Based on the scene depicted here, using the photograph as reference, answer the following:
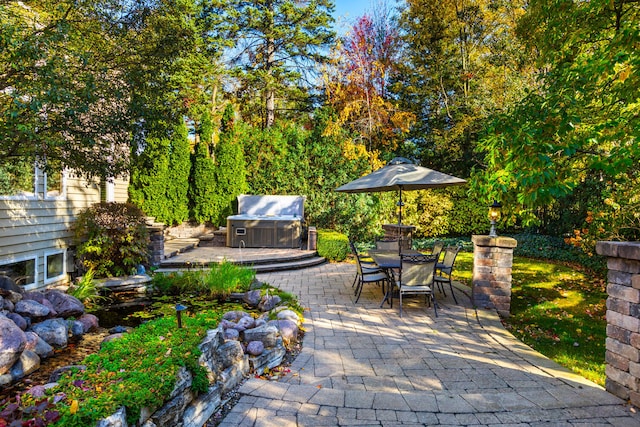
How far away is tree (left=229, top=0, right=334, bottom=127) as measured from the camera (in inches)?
557

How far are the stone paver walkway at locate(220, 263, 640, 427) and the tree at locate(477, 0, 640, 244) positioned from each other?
65.8 inches

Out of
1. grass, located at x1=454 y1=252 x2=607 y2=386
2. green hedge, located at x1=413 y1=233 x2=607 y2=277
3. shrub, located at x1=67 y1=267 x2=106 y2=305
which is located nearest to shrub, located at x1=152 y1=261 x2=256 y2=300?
shrub, located at x1=67 y1=267 x2=106 y2=305

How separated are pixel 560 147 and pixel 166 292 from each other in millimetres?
5685

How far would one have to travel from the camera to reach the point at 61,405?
187 centimetres

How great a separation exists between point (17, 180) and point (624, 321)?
7.73 metres

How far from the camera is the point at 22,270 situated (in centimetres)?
602

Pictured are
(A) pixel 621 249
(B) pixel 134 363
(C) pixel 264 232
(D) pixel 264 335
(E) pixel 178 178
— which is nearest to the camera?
(B) pixel 134 363

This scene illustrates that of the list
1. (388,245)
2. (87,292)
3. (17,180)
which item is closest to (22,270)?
(17,180)

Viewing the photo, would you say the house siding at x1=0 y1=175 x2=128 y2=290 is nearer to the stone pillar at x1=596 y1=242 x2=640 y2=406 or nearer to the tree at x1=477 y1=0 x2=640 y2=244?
the tree at x1=477 y1=0 x2=640 y2=244

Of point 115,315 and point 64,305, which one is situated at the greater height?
point 64,305

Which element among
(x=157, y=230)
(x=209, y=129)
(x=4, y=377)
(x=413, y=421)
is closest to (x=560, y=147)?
(x=413, y=421)

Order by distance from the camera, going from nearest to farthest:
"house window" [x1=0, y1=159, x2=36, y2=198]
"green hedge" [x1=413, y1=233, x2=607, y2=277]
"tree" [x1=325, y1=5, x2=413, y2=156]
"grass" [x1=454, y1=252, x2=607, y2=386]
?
"grass" [x1=454, y1=252, x2=607, y2=386] < "house window" [x1=0, y1=159, x2=36, y2=198] < "green hedge" [x1=413, y1=233, x2=607, y2=277] < "tree" [x1=325, y1=5, x2=413, y2=156]

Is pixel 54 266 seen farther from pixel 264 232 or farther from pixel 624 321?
pixel 624 321

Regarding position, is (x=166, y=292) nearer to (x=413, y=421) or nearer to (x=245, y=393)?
(x=245, y=393)
